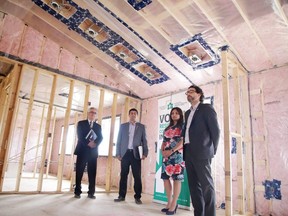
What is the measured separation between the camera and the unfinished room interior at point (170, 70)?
114 inches

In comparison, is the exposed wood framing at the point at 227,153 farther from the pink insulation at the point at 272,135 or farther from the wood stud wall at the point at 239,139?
the pink insulation at the point at 272,135

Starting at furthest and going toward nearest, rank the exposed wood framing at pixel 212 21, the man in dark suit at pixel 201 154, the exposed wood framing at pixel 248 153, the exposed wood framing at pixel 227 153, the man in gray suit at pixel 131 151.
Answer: the man in gray suit at pixel 131 151 < the exposed wood framing at pixel 248 153 < the exposed wood framing at pixel 212 21 < the exposed wood framing at pixel 227 153 < the man in dark suit at pixel 201 154

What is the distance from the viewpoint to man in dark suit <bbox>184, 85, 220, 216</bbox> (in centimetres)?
203

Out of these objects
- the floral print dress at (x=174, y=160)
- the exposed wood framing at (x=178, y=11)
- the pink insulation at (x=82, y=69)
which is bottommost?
the floral print dress at (x=174, y=160)

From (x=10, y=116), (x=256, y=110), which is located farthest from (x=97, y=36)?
(x=256, y=110)

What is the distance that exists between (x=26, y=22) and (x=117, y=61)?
5.85 ft

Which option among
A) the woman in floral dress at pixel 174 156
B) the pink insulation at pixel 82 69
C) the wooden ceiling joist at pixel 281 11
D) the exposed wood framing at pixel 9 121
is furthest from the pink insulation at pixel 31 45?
the wooden ceiling joist at pixel 281 11

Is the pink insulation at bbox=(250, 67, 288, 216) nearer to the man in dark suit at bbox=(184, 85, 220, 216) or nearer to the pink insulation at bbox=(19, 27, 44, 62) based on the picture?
the man in dark suit at bbox=(184, 85, 220, 216)

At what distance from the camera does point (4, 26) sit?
3.88 meters

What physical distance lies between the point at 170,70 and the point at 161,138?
128cm

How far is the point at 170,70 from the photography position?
13.9 feet

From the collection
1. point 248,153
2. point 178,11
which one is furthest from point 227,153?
point 178,11

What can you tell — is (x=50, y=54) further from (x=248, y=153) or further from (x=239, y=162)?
(x=248, y=153)

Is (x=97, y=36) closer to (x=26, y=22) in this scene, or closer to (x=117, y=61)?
(x=117, y=61)
